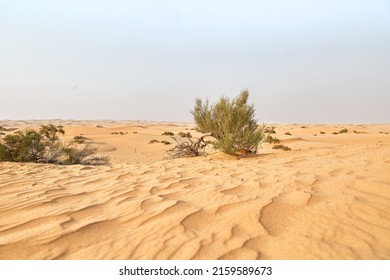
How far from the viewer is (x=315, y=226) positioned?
95.1 inches

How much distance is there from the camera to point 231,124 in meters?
8.88

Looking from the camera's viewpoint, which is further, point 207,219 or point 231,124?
point 231,124

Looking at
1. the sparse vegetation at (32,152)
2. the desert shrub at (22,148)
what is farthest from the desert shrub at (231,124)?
the desert shrub at (22,148)

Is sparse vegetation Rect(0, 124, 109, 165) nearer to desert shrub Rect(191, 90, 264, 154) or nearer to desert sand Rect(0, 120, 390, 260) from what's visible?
desert shrub Rect(191, 90, 264, 154)

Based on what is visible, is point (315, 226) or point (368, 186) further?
point (368, 186)

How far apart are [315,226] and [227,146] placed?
19.6ft

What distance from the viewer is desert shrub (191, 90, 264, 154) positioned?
8531 mm

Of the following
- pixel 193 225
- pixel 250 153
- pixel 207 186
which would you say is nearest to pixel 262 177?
pixel 207 186

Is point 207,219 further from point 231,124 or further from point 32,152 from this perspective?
point 32,152

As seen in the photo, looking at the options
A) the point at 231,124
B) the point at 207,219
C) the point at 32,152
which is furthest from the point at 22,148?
the point at 207,219

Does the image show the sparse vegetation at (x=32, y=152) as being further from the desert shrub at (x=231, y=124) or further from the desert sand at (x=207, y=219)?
the desert sand at (x=207, y=219)

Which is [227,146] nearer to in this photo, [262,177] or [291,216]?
[262,177]

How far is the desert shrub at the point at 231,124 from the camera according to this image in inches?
336
